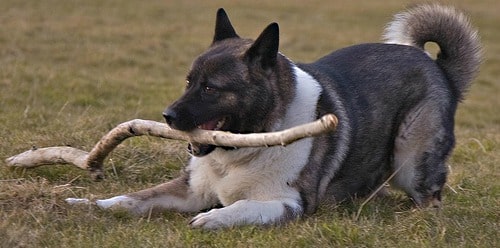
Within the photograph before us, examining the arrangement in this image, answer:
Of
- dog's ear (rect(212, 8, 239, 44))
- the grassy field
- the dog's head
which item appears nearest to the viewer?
the grassy field

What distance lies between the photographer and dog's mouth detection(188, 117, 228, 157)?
5449 mm

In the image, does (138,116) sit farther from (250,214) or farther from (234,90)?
(250,214)

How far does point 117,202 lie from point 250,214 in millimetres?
862

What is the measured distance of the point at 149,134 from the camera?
573 centimetres

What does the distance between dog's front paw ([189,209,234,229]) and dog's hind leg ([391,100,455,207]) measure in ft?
5.26

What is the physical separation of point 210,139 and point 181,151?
1.98 metres

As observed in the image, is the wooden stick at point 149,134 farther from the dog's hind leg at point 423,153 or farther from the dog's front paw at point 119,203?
the dog's hind leg at point 423,153

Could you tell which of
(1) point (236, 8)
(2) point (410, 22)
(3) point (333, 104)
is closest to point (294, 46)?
(1) point (236, 8)

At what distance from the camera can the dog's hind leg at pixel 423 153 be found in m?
6.35

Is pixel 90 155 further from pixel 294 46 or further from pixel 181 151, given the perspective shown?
pixel 294 46

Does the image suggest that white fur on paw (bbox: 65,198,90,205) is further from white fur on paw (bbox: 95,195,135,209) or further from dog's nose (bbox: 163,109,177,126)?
dog's nose (bbox: 163,109,177,126)

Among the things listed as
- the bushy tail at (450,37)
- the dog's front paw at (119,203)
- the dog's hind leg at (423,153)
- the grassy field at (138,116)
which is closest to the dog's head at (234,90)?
the dog's front paw at (119,203)

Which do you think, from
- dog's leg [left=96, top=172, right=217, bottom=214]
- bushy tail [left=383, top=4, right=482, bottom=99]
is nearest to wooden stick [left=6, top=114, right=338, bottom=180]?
dog's leg [left=96, top=172, right=217, bottom=214]

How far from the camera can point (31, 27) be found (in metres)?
16.3
